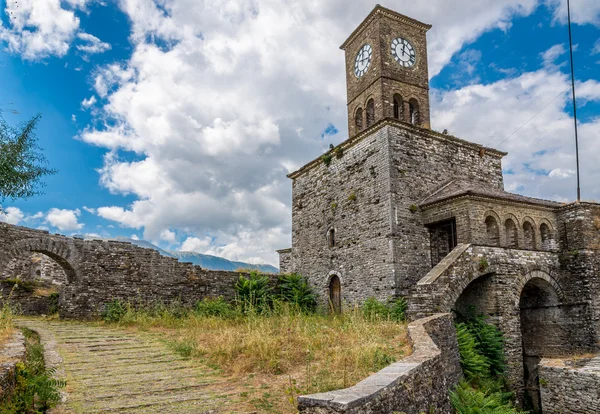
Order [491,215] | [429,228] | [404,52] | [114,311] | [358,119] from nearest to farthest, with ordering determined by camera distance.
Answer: [114,311], [491,215], [429,228], [404,52], [358,119]

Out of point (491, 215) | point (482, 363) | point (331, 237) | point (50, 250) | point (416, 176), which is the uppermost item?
point (416, 176)

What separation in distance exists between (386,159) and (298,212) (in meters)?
6.67

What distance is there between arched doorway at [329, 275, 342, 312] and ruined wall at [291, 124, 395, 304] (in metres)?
0.23

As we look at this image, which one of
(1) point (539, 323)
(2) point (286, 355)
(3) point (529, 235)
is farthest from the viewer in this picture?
(3) point (529, 235)

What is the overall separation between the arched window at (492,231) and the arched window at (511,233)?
0.57 metres

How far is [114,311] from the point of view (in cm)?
1466

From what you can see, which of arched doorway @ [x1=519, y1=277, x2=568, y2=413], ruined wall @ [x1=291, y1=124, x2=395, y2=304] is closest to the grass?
ruined wall @ [x1=291, y1=124, x2=395, y2=304]

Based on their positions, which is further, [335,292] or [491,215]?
[335,292]

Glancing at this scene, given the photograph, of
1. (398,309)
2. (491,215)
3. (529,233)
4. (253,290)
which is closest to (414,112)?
(491,215)

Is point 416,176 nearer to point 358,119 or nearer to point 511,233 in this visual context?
point 511,233

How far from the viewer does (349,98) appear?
2059cm

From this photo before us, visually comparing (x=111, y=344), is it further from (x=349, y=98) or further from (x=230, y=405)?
(x=349, y=98)

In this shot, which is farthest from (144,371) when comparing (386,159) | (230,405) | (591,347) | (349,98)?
(349,98)

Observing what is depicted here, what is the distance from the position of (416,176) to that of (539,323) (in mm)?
6790
